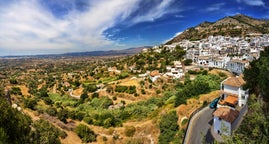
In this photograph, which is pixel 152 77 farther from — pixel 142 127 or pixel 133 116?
pixel 142 127

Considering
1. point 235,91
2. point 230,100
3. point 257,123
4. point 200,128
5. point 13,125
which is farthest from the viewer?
point 235,91

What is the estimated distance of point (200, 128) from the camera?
2145 cm

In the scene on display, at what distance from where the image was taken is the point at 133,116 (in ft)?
105

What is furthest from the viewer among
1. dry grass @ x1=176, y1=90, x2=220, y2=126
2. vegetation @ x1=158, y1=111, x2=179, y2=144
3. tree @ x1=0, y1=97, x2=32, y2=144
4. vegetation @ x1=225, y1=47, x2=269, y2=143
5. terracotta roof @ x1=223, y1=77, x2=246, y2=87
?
terracotta roof @ x1=223, y1=77, x2=246, y2=87

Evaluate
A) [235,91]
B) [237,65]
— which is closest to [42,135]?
[235,91]

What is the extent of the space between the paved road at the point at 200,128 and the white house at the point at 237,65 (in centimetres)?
2634

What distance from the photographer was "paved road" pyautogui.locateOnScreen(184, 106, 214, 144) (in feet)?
63.8

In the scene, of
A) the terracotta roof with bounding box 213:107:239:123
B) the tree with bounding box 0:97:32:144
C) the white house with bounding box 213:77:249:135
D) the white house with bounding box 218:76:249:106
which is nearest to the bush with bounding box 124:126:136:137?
the white house with bounding box 213:77:249:135

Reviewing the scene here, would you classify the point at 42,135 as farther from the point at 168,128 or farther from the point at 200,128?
the point at 200,128

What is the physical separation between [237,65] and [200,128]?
110ft

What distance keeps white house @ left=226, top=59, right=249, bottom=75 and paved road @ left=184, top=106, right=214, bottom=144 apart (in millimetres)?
26336

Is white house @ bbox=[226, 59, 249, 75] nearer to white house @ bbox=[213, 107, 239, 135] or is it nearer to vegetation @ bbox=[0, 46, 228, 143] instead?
vegetation @ bbox=[0, 46, 228, 143]

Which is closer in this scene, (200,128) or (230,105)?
(200,128)

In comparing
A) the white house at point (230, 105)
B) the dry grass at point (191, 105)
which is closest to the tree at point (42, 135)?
the dry grass at point (191, 105)
